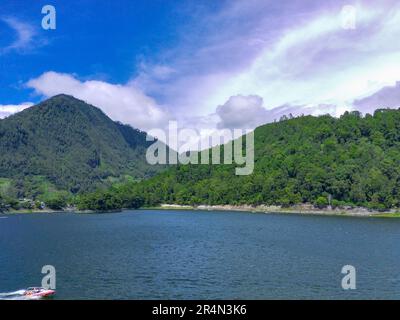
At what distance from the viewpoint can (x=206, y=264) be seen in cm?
5878

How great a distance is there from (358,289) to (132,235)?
61.4 metres

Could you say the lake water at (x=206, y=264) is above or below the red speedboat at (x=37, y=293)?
below

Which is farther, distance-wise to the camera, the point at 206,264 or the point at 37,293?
the point at 206,264

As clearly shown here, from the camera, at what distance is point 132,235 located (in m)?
97.1

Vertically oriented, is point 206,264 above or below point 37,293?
below

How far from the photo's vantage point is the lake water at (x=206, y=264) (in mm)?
44344

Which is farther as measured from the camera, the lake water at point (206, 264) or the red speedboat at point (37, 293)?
the lake water at point (206, 264)

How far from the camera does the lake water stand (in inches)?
1746

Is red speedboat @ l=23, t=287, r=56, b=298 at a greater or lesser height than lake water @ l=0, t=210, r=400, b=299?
greater

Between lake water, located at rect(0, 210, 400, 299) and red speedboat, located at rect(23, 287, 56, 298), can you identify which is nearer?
red speedboat, located at rect(23, 287, 56, 298)
